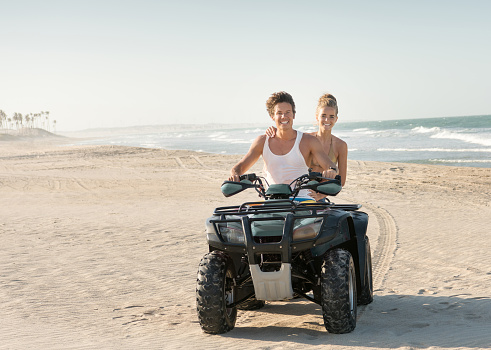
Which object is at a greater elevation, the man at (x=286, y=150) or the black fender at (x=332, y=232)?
the man at (x=286, y=150)

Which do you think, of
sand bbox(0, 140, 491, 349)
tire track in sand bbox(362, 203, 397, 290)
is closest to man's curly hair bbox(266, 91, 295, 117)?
sand bbox(0, 140, 491, 349)

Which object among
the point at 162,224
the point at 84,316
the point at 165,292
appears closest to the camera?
the point at 84,316

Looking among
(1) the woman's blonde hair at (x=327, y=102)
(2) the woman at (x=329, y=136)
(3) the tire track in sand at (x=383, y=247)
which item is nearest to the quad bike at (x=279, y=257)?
(2) the woman at (x=329, y=136)

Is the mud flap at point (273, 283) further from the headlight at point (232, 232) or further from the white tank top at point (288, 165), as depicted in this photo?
the white tank top at point (288, 165)

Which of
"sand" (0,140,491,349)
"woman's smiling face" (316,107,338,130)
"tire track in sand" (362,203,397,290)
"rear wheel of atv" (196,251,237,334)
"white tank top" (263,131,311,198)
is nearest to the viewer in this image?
"rear wheel of atv" (196,251,237,334)

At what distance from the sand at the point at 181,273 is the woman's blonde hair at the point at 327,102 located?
1962mm

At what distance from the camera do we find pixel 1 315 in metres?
5.51

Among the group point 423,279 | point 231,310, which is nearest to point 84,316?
point 231,310

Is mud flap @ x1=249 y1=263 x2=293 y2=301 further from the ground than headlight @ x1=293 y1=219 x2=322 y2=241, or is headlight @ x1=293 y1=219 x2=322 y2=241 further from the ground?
headlight @ x1=293 y1=219 x2=322 y2=241

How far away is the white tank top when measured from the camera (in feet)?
16.2

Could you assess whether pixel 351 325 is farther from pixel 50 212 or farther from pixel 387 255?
pixel 50 212

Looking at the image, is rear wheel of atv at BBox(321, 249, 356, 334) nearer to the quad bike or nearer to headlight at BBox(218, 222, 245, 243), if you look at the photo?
the quad bike

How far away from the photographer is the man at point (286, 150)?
16.3 feet

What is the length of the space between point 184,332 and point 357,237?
1623 millimetres
